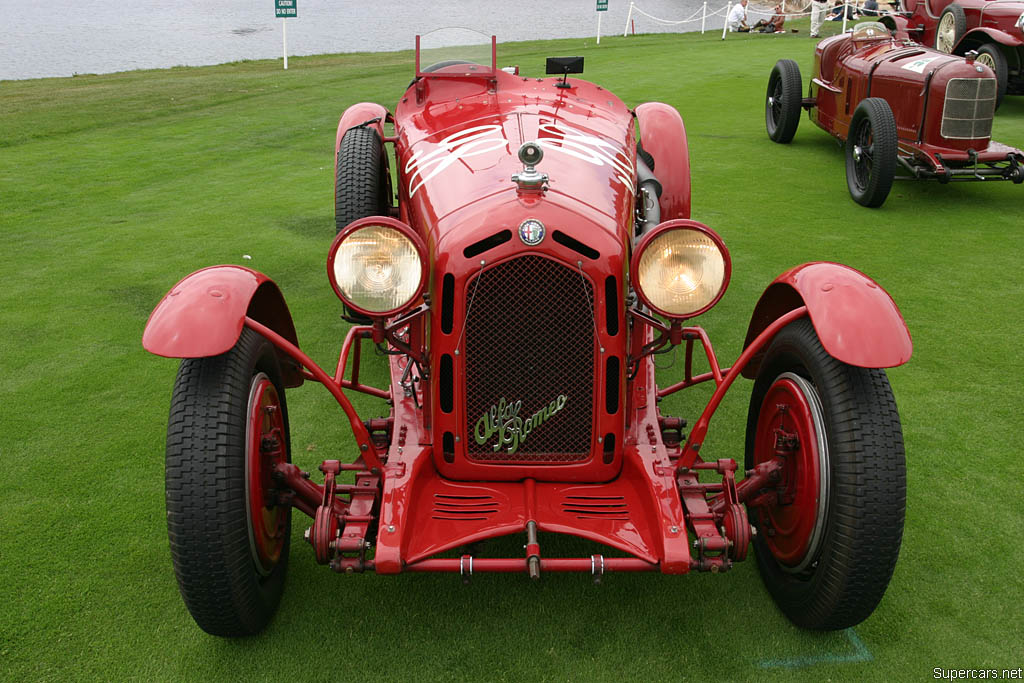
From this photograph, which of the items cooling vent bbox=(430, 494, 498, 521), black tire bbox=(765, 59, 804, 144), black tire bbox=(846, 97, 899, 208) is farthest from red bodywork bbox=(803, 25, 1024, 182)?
cooling vent bbox=(430, 494, 498, 521)

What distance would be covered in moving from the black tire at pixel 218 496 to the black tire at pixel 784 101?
25.7 ft

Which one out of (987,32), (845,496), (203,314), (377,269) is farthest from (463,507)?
(987,32)

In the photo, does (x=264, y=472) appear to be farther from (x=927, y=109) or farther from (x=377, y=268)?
(x=927, y=109)

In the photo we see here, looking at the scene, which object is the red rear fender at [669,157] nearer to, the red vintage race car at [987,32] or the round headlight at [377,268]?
the round headlight at [377,268]

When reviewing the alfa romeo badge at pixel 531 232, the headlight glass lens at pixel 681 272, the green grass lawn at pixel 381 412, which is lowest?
the green grass lawn at pixel 381 412

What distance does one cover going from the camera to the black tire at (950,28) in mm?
10922

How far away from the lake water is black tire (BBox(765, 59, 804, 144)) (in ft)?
30.8

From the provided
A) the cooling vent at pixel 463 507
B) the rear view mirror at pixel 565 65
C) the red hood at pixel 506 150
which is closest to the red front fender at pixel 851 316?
the red hood at pixel 506 150

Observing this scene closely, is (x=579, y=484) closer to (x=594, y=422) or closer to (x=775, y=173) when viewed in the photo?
(x=594, y=422)

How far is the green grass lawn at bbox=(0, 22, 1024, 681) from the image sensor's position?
8.21 ft

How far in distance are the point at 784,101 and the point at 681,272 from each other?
23.9ft

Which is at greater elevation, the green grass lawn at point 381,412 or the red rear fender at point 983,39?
the red rear fender at point 983,39

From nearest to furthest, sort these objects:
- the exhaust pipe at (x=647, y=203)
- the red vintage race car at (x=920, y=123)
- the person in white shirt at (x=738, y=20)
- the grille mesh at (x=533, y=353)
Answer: the grille mesh at (x=533, y=353) → the exhaust pipe at (x=647, y=203) → the red vintage race car at (x=920, y=123) → the person in white shirt at (x=738, y=20)

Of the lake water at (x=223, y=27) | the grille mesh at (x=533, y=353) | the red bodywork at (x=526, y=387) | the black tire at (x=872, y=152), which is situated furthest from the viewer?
the lake water at (x=223, y=27)
